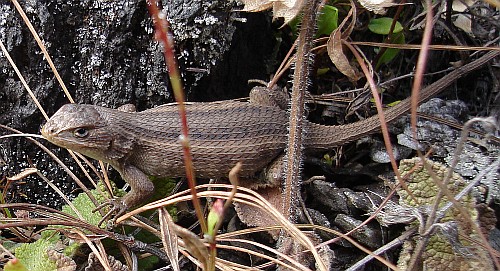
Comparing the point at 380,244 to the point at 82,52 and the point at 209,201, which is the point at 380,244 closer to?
the point at 209,201

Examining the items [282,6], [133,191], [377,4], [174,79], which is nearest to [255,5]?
[282,6]

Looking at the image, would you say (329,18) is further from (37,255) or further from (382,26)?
(37,255)

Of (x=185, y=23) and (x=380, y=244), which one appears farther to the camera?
(x=185, y=23)

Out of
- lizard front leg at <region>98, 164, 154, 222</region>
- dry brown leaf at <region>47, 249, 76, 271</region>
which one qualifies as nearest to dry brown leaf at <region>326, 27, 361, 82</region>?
lizard front leg at <region>98, 164, 154, 222</region>

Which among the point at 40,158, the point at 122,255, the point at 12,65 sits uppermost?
the point at 12,65

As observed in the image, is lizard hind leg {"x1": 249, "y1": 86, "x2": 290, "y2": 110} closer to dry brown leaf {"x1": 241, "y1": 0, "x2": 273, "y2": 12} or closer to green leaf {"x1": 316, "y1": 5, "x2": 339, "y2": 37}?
green leaf {"x1": 316, "y1": 5, "x2": 339, "y2": 37}

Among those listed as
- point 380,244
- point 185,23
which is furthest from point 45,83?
point 380,244
